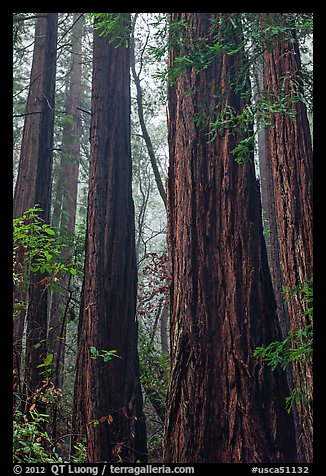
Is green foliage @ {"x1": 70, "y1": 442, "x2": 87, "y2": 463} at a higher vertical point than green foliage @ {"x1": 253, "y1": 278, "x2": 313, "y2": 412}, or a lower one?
lower

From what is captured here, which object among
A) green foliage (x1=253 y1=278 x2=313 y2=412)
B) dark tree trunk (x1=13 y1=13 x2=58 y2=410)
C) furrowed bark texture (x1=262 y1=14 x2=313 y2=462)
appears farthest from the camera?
dark tree trunk (x1=13 y1=13 x2=58 y2=410)

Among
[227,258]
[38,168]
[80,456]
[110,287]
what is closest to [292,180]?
[227,258]

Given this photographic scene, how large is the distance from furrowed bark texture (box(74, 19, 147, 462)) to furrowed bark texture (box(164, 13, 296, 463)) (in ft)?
5.65

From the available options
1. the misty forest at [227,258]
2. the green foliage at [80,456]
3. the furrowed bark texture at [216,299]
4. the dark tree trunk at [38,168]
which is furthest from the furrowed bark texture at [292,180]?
the dark tree trunk at [38,168]

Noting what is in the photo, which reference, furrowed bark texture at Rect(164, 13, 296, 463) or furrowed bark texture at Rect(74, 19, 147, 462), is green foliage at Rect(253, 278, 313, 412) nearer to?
furrowed bark texture at Rect(164, 13, 296, 463)

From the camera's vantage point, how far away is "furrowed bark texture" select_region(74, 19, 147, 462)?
5.85 meters

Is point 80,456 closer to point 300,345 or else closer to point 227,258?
point 227,258

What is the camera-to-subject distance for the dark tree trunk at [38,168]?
265 inches

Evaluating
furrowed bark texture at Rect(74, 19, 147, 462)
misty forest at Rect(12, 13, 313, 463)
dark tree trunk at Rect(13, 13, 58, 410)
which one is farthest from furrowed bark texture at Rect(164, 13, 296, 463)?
dark tree trunk at Rect(13, 13, 58, 410)

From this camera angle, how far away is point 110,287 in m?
6.60

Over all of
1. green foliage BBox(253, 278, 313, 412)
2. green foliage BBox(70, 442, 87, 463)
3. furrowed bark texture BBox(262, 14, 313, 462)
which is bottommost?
green foliage BBox(70, 442, 87, 463)
